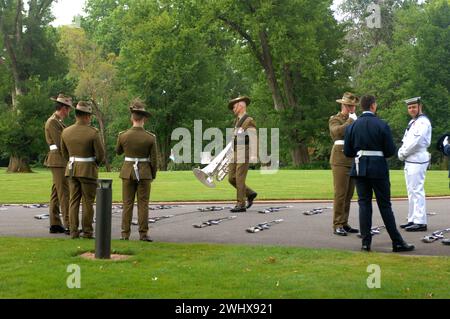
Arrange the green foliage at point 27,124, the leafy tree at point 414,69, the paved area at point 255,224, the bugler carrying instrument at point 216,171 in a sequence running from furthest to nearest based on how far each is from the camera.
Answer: the leafy tree at point 414,69 < the green foliage at point 27,124 < the bugler carrying instrument at point 216,171 < the paved area at point 255,224

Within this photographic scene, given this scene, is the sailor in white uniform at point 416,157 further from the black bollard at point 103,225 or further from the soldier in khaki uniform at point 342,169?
the black bollard at point 103,225

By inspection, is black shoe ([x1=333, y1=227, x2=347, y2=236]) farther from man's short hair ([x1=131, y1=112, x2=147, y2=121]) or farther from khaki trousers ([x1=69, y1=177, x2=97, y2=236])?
khaki trousers ([x1=69, y1=177, x2=97, y2=236])

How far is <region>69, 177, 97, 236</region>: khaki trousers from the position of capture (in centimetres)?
1010

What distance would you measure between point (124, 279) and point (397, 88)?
52.6 meters

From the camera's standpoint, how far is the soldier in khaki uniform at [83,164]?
33.0 feet

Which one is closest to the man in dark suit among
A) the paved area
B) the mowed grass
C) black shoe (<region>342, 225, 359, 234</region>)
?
the paved area

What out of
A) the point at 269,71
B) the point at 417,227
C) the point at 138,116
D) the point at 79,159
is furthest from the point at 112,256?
the point at 269,71

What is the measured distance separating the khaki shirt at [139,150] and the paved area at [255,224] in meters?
1.05

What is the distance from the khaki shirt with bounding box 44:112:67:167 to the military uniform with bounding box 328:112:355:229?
4.44 metres

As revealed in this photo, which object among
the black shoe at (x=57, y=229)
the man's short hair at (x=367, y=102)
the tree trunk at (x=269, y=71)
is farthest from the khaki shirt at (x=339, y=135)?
the tree trunk at (x=269, y=71)

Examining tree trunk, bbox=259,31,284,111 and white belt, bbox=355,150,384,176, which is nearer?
white belt, bbox=355,150,384,176
